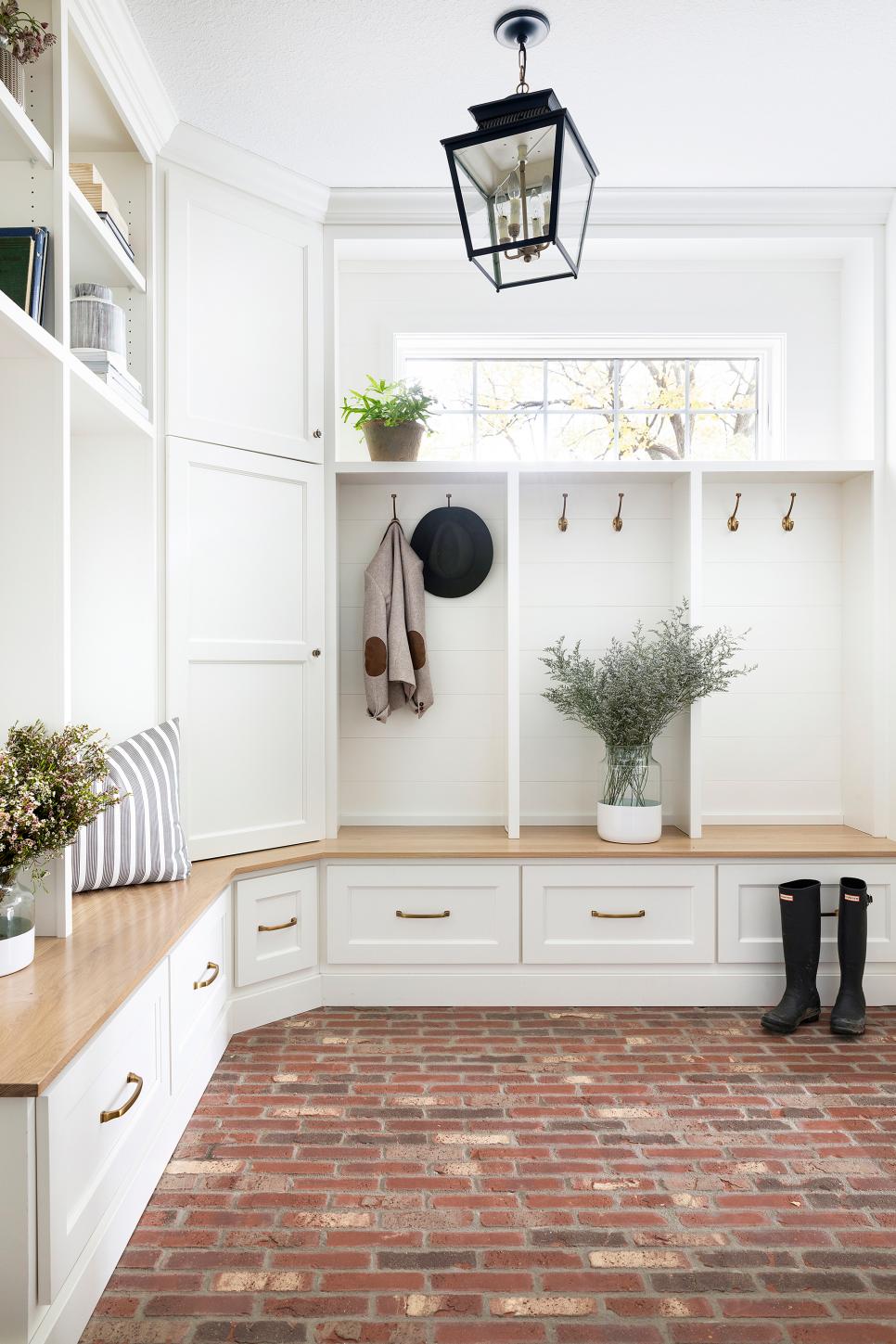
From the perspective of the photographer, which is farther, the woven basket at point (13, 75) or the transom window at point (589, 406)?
the transom window at point (589, 406)

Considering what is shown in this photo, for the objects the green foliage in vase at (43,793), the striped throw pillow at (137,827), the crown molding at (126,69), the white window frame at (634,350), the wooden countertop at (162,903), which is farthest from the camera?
the white window frame at (634,350)

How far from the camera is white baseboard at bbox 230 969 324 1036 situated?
290 cm

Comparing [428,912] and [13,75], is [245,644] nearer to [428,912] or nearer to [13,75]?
[428,912]

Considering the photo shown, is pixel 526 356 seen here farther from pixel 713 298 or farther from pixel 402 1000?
pixel 402 1000

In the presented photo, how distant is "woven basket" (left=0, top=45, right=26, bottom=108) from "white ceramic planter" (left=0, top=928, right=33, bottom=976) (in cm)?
184

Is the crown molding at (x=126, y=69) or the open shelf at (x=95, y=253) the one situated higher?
the crown molding at (x=126, y=69)

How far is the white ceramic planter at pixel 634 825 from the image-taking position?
324 cm

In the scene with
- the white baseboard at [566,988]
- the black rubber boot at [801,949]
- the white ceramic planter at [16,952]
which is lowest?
the white baseboard at [566,988]

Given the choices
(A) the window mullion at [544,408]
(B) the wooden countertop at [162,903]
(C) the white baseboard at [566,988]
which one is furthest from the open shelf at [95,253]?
(C) the white baseboard at [566,988]

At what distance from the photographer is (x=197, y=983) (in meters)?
2.42

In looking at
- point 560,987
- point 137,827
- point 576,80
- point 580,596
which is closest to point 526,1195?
point 560,987

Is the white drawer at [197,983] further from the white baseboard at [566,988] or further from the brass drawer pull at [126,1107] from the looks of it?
the white baseboard at [566,988]

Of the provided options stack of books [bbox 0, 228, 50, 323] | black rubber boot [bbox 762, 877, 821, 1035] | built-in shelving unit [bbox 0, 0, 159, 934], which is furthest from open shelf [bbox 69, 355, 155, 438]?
black rubber boot [bbox 762, 877, 821, 1035]

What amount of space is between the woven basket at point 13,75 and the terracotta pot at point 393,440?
1.49m
